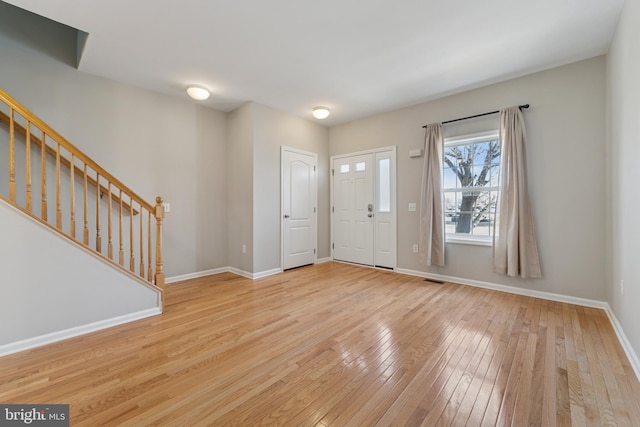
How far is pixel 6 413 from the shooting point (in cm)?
141

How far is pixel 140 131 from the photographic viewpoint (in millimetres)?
3668

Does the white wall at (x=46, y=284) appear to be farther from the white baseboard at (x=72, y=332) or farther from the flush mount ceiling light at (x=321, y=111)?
the flush mount ceiling light at (x=321, y=111)

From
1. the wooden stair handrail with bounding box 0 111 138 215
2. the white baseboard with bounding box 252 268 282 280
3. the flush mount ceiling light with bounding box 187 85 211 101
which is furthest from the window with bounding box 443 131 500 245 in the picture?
the wooden stair handrail with bounding box 0 111 138 215

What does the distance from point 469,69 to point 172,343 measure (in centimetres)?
426

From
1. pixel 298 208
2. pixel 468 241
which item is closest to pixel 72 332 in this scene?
pixel 298 208

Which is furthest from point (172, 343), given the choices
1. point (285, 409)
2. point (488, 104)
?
point (488, 104)

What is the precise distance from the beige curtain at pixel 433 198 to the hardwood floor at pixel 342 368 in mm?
1068

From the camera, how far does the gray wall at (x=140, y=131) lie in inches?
116

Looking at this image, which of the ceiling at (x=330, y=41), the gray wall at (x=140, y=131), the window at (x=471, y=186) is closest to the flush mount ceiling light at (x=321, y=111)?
the ceiling at (x=330, y=41)

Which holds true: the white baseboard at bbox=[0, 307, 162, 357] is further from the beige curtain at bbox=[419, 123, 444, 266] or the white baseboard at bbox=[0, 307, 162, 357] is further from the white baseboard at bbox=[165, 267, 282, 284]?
the beige curtain at bbox=[419, 123, 444, 266]

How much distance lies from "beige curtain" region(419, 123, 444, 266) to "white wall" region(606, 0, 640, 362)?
1.70m

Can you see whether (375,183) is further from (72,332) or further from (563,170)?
(72,332)

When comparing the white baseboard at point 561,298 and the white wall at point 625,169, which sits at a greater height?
the white wall at point 625,169

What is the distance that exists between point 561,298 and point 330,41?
389cm
